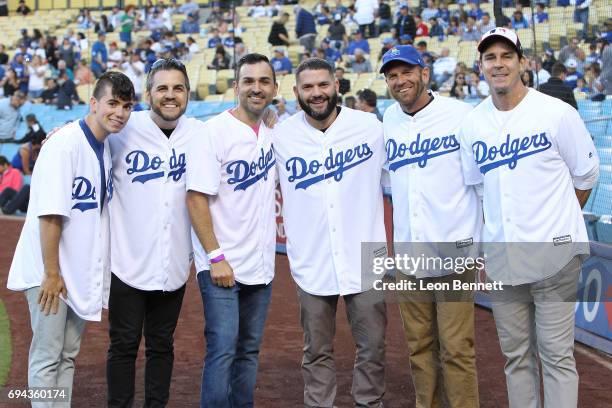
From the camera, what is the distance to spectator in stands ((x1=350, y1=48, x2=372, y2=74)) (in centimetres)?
1577

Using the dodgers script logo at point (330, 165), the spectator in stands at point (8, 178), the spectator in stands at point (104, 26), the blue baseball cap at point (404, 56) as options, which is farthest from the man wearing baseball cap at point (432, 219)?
the spectator in stands at point (104, 26)

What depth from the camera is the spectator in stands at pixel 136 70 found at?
19.0m

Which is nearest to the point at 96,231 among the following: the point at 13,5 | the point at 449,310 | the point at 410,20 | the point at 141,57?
the point at 449,310

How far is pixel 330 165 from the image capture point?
16.0ft

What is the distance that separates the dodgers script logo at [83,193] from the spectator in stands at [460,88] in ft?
30.0

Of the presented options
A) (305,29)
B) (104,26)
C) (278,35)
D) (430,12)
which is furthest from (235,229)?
(104,26)

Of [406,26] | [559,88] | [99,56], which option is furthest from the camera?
[99,56]

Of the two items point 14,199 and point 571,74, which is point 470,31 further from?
point 14,199

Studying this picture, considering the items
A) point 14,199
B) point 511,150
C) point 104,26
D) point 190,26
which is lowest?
point 511,150

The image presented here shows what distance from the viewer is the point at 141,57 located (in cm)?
2097

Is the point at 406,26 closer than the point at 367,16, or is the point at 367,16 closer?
the point at 406,26

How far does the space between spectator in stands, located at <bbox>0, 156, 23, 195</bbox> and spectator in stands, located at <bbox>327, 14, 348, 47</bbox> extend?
6.55 meters

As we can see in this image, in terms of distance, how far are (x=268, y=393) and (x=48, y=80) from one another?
1654 centimetres

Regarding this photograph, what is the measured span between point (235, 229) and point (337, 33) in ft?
43.2
